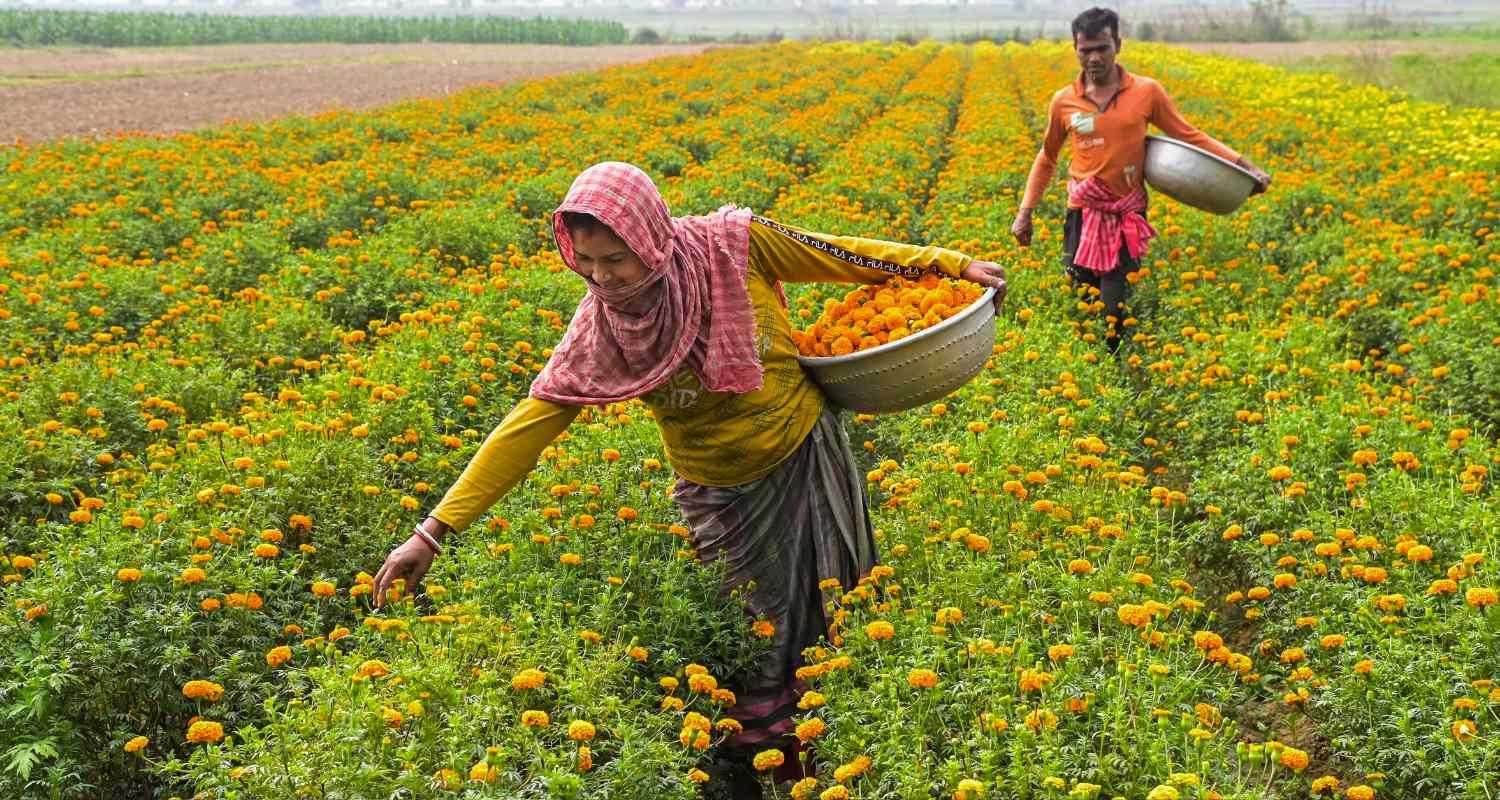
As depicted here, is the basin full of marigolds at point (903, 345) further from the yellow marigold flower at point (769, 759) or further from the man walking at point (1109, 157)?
the man walking at point (1109, 157)

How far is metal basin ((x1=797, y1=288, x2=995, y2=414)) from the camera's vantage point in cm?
299

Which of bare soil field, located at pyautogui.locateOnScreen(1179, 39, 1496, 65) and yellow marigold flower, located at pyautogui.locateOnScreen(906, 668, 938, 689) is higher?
bare soil field, located at pyautogui.locateOnScreen(1179, 39, 1496, 65)

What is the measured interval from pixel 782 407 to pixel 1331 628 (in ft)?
5.04

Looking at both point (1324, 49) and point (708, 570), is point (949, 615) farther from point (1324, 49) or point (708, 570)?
point (1324, 49)

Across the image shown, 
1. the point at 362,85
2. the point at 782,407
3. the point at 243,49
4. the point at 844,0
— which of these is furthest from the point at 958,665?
the point at 844,0

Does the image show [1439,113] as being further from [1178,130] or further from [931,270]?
[931,270]

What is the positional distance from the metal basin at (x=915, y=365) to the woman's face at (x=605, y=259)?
64 centimetres

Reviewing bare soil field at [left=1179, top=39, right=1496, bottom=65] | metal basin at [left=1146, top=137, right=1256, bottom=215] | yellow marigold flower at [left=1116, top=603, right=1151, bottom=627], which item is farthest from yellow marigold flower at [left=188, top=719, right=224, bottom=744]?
bare soil field at [left=1179, top=39, right=1496, bottom=65]

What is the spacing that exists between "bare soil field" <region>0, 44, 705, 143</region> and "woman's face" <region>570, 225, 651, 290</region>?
1380 cm

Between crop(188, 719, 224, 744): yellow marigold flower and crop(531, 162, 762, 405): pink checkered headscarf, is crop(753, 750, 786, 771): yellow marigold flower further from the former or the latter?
crop(188, 719, 224, 744): yellow marigold flower

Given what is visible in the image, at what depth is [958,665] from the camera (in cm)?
281

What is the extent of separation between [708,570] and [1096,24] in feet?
11.9

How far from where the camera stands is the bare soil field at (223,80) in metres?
19.0

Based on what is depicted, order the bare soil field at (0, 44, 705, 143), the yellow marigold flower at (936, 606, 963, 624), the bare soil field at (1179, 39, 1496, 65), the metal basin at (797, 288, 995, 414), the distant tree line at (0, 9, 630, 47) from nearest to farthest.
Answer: the yellow marigold flower at (936, 606, 963, 624), the metal basin at (797, 288, 995, 414), the bare soil field at (0, 44, 705, 143), the bare soil field at (1179, 39, 1496, 65), the distant tree line at (0, 9, 630, 47)
